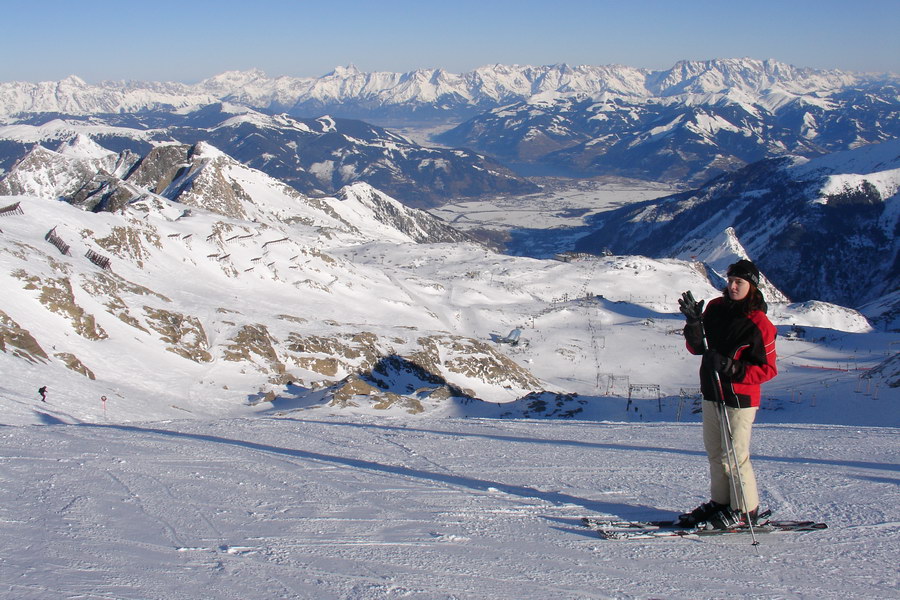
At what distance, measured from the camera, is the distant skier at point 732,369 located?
7.87 metres

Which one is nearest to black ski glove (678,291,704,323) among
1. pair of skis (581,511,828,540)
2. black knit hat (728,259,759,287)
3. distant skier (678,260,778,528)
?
distant skier (678,260,778,528)

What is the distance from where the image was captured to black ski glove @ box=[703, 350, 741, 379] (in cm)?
787

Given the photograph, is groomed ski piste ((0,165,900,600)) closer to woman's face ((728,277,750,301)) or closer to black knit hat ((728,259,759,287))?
woman's face ((728,277,750,301))

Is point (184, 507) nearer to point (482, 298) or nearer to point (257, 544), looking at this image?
point (257, 544)

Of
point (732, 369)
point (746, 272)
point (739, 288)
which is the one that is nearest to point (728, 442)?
point (732, 369)

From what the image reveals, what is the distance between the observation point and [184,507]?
29.8 ft

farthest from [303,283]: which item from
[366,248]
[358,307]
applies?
[366,248]

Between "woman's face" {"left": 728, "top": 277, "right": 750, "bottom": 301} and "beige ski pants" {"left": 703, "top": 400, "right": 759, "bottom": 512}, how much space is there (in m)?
1.36

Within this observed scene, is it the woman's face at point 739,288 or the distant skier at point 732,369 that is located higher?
the woman's face at point 739,288

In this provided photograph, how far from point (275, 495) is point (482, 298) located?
318 feet

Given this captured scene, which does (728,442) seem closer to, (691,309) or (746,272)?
(691,309)

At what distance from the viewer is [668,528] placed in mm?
8320

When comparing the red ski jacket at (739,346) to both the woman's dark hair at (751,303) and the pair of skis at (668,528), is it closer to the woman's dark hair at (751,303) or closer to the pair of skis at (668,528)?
the woman's dark hair at (751,303)

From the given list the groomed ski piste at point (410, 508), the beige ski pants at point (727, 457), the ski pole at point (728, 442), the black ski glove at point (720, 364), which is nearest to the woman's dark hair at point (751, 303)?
the ski pole at point (728, 442)
